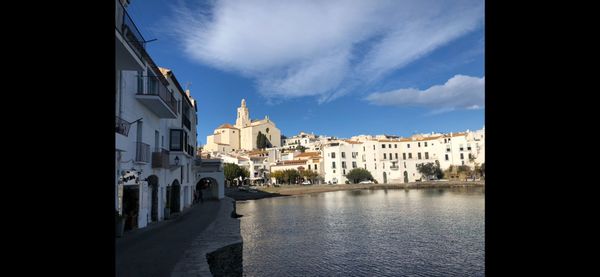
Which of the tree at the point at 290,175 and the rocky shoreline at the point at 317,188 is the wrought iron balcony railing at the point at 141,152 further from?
the tree at the point at 290,175

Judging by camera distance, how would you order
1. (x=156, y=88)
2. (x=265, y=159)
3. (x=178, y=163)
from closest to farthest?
(x=156, y=88), (x=178, y=163), (x=265, y=159)

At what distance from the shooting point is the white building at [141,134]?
12.0 m

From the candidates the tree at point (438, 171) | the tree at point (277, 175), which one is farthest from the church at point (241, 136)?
the tree at point (438, 171)

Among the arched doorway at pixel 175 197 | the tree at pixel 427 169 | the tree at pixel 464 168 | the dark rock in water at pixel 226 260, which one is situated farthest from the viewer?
the tree at pixel 427 169

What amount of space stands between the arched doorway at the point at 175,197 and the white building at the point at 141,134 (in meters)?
0.98

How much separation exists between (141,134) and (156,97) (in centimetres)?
155

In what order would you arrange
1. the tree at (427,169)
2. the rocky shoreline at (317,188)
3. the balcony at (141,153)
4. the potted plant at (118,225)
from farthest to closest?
the tree at (427,169), the rocky shoreline at (317,188), the balcony at (141,153), the potted plant at (118,225)

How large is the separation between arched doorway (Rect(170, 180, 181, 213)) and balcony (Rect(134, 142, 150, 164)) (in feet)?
23.8
